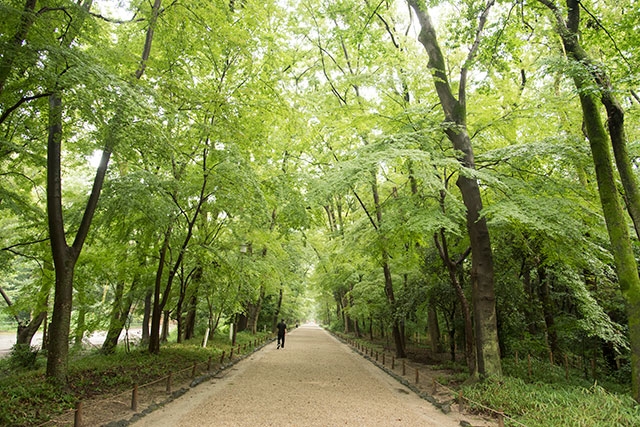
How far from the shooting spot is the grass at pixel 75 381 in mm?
5680

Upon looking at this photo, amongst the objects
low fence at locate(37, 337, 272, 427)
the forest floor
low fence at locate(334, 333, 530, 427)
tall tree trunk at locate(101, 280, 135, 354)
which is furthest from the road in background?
low fence at locate(334, 333, 530, 427)

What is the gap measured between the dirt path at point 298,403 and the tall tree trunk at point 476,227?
207cm

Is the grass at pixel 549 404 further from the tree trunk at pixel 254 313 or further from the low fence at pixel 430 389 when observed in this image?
the tree trunk at pixel 254 313

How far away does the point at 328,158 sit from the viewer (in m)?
17.4

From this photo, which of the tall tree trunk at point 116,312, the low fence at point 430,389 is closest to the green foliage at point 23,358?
the tall tree trunk at point 116,312

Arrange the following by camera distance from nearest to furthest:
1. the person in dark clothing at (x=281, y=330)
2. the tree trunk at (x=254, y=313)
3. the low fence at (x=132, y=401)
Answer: the low fence at (x=132, y=401)
the person in dark clothing at (x=281, y=330)
the tree trunk at (x=254, y=313)

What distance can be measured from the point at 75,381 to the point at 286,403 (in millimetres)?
5032

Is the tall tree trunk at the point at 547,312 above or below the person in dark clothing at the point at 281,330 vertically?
above

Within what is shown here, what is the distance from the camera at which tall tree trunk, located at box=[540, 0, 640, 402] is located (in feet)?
22.1

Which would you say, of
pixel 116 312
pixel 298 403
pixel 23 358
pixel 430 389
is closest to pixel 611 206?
pixel 430 389

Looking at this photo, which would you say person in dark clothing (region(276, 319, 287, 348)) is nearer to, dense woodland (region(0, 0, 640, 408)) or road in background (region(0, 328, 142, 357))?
dense woodland (region(0, 0, 640, 408))

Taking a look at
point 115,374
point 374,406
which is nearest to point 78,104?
point 115,374

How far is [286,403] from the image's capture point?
7.49 metres

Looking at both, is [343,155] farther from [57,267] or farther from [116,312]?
[116,312]
